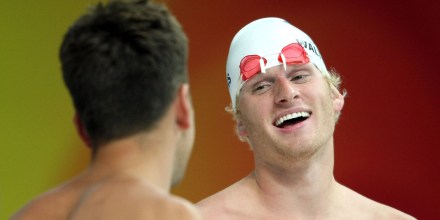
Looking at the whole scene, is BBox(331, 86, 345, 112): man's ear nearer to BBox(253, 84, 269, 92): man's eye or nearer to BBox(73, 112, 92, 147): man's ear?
BBox(253, 84, 269, 92): man's eye

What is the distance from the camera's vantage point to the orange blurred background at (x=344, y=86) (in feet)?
16.9

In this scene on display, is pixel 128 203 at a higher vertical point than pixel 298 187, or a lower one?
higher

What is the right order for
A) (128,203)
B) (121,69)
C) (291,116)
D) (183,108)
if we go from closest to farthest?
(128,203) < (121,69) < (183,108) < (291,116)

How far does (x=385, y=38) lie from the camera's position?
5.33m

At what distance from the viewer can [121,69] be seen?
2.22 meters

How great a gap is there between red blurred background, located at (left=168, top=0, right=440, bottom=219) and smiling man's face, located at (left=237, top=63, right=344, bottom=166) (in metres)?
1.35

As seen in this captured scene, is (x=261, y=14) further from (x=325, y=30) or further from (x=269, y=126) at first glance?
(x=269, y=126)

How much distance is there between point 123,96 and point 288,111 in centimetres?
157

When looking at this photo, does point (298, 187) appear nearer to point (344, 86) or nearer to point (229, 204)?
point (229, 204)

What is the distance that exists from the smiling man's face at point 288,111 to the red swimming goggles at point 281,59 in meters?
0.02

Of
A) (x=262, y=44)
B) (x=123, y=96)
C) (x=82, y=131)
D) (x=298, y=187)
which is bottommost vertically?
(x=298, y=187)

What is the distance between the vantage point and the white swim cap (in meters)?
3.91

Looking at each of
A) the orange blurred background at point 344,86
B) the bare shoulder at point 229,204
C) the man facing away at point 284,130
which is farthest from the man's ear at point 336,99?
the orange blurred background at point 344,86

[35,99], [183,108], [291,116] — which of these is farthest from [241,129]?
[183,108]
